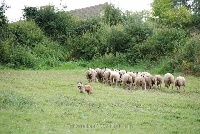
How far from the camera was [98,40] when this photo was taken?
135 ft

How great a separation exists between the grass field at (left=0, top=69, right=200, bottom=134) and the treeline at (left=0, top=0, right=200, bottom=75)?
12.5m

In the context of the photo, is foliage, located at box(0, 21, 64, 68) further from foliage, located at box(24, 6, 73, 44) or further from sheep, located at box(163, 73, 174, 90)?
sheep, located at box(163, 73, 174, 90)

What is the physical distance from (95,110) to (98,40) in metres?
25.6

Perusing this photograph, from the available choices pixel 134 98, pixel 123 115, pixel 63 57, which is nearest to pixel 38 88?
pixel 134 98

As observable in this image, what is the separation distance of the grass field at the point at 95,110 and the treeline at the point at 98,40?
1254 cm

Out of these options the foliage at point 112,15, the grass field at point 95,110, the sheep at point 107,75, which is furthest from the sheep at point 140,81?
the foliage at point 112,15

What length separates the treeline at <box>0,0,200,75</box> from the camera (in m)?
34.7

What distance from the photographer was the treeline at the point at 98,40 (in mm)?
34656

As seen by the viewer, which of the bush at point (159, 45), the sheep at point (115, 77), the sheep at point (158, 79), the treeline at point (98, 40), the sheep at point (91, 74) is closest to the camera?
the sheep at point (158, 79)

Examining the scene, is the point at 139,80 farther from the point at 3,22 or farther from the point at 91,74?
the point at 3,22

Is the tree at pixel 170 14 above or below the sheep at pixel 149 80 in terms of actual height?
above

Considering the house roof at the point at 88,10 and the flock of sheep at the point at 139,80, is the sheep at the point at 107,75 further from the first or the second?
the house roof at the point at 88,10

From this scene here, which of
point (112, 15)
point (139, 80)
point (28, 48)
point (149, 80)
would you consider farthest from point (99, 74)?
point (112, 15)

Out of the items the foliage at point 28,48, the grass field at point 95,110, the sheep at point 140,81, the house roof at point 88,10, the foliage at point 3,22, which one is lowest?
the grass field at point 95,110
